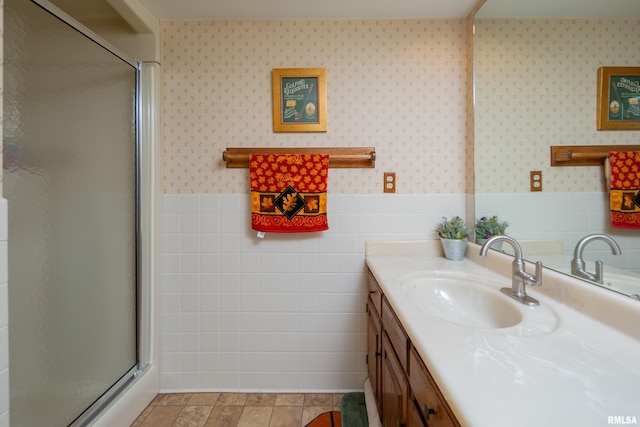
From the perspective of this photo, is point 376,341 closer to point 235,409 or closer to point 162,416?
point 235,409

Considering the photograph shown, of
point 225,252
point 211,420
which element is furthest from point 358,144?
point 211,420

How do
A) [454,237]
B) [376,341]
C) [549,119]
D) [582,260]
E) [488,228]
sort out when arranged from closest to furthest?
[582,260] → [549,119] → [376,341] → [488,228] → [454,237]

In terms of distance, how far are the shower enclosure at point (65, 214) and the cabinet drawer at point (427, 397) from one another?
4.27 ft

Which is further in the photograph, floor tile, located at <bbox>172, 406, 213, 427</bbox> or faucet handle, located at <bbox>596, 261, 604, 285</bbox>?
floor tile, located at <bbox>172, 406, 213, 427</bbox>

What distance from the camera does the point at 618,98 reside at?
28.5 inches

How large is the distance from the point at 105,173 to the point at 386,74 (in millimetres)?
1538

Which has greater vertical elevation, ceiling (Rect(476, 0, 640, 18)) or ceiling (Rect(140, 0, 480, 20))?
ceiling (Rect(140, 0, 480, 20))

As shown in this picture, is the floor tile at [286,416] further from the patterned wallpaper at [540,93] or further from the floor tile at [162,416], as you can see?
the patterned wallpaper at [540,93]

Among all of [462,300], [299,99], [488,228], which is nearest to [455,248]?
[488,228]

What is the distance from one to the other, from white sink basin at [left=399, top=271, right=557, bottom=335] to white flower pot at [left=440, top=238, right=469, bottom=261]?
0.29 meters

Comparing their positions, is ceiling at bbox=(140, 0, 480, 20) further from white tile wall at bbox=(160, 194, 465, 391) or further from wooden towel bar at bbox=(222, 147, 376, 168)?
white tile wall at bbox=(160, 194, 465, 391)

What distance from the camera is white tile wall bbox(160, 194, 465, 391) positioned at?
154 centimetres

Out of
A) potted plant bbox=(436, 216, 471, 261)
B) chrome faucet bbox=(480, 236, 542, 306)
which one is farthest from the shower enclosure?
potted plant bbox=(436, 216, 471, 261)

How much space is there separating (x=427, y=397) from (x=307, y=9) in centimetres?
175
